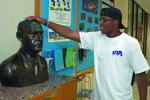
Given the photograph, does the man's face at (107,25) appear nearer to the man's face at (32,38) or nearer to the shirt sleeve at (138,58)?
the shirt sleeve at (138,58)

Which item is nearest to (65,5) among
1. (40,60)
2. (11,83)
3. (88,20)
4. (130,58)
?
(88,20)

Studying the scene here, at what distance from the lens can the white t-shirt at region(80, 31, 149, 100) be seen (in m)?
1.43

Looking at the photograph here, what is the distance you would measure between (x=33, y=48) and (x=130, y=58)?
85 centimetres

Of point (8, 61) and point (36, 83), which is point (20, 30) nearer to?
point (8, 61)

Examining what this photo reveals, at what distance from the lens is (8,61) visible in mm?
1181

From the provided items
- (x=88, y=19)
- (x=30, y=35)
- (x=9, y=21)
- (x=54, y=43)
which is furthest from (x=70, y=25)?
(x=30, y=35)

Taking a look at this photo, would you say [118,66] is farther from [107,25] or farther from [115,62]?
[107,25]

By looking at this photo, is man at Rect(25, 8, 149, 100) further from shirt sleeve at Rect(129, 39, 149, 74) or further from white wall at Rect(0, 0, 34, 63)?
white wall at Rect(0, 0, 34, 63)

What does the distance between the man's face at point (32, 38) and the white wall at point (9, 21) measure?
278 millimetres

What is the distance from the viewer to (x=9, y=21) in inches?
56.5

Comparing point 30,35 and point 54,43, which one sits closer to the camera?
point 30,35

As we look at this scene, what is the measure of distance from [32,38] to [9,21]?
1.26 ft

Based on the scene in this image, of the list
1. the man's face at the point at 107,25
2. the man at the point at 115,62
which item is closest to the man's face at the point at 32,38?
the man at the point at 115,62

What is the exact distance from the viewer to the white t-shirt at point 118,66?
56.1 inches
